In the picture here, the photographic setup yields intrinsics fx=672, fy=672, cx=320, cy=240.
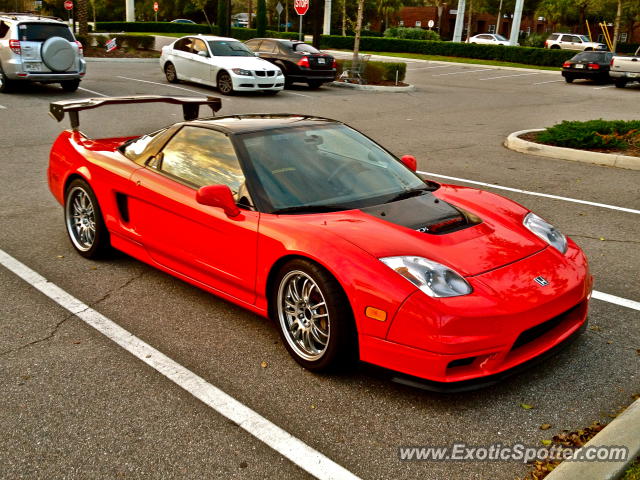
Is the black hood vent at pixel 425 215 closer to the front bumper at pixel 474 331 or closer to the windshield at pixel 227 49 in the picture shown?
the front bumper at pixel 474 331

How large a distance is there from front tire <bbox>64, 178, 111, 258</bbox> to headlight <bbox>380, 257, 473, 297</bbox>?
2905 mm

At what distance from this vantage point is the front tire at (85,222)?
18.3ft

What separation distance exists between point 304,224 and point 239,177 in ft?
2.33

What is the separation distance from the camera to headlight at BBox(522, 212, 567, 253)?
4.29m

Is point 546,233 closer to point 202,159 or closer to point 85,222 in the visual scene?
point 202,159

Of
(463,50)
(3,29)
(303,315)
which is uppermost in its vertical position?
(3,29)

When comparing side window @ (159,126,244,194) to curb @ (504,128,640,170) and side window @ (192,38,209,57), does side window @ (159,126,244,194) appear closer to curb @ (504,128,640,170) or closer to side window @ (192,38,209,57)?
curb @ (504,128,640,170)

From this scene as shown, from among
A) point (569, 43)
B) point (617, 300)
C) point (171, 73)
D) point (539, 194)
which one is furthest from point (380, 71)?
point (569, 43)

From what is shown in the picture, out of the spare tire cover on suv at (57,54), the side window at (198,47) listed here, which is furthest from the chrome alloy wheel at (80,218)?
the side window at (198,47)

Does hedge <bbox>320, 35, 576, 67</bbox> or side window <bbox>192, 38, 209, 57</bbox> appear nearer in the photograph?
side window <bbox>192, 38, 209, 57</bbox>

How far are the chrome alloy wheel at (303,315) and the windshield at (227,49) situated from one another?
1607cm

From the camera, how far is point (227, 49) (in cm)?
1909

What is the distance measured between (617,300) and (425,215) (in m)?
1.84

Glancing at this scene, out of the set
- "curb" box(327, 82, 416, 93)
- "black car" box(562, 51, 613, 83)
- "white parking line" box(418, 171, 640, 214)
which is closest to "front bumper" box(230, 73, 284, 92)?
"curb" box(327, 82, 416, 93)
